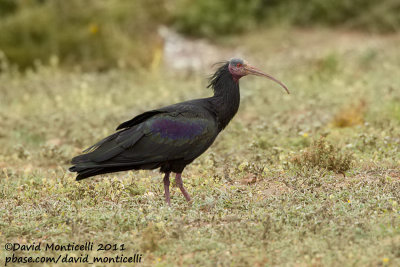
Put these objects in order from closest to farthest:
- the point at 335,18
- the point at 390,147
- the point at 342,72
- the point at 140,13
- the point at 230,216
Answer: the point at 230,216 < the point at 390,147 < the point at 342,72 < the point at 140,13 < the point at 335,18

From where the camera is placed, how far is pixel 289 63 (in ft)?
53.4

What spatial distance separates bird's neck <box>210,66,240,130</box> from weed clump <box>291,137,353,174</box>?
1.27m

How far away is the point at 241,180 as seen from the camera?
7762 mm

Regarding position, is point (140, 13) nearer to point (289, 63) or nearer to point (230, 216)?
point (289, 63)

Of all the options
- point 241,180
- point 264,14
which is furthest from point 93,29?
point 241,180

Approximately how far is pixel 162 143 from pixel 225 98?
3.02ft

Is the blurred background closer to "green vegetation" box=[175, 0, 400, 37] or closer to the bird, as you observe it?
"green vegetation" box=[175, 0, 400, 37]

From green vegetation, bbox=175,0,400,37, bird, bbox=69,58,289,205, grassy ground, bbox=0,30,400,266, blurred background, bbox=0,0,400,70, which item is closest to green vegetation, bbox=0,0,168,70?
blurred background, bbox=0,0,400,70

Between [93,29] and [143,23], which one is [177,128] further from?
[143,23]

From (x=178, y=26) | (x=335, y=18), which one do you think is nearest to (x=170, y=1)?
(x=178, y=26)

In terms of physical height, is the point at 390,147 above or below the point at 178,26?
below

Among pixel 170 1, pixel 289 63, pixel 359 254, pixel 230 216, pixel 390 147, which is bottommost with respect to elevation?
pixel 359 254

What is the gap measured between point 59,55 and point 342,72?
738 cm

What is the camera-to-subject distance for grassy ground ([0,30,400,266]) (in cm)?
561
